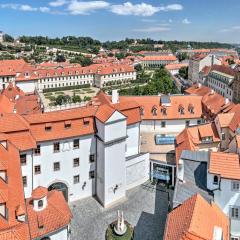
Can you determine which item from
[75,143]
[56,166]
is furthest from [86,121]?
[56,166]

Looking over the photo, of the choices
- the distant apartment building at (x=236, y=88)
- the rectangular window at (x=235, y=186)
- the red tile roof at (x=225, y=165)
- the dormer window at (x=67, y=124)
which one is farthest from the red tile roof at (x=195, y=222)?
the distant apartment building at (x=236, y=88)

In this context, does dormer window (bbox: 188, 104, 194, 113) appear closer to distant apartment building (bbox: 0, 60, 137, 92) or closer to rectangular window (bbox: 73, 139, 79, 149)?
rectangular window (bbox: 73, 139, 79, 149)

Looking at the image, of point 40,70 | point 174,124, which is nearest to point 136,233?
point 174,124

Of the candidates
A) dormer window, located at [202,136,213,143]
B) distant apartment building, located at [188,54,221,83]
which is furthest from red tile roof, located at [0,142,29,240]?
distant apartment building, located at [188,54,221,83]

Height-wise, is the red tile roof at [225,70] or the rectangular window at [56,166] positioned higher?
the red tile roof at [225,70]

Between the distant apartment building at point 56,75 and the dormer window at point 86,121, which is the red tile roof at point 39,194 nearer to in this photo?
the dormer window at point 86,121

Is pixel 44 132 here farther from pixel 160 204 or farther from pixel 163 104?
pixel 163 104

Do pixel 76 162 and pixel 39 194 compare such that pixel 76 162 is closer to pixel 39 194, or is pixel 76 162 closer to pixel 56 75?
pixel 39 194
